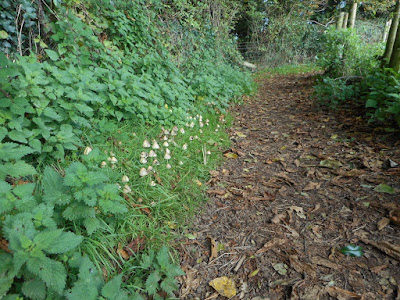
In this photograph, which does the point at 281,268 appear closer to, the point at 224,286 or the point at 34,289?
the point at 224,286

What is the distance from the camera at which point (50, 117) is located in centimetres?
211

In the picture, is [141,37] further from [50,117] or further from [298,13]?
[298,13]

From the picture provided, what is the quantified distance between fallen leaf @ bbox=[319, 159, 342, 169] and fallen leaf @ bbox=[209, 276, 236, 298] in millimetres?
1762

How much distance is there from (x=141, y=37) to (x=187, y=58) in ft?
5.46

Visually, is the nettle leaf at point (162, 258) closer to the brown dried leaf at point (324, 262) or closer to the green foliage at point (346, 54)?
the brown dried leaf at point (324, 262)

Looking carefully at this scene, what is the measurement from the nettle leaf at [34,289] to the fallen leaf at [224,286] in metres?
0.96

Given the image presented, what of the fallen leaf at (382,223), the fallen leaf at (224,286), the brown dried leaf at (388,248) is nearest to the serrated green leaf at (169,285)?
the fallen leaf at (224,286)

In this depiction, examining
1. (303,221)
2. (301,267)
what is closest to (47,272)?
(301,267)

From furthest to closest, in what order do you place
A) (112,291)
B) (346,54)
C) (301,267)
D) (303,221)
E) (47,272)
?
1. (346,54)
2. (303,221)
3. (301,267)
4. (112,291)
5. (47,272)

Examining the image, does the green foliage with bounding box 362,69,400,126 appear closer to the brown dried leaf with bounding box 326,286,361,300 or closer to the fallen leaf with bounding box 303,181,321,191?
the fallen leaf with bounding box 303,181,321,191

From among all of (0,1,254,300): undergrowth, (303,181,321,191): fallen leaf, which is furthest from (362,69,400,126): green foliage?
(0,1,254,300): undergrowth

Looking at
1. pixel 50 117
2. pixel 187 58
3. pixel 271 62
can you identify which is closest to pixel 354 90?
pixel 187 58

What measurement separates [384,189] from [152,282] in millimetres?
2099

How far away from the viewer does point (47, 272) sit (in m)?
1.18
